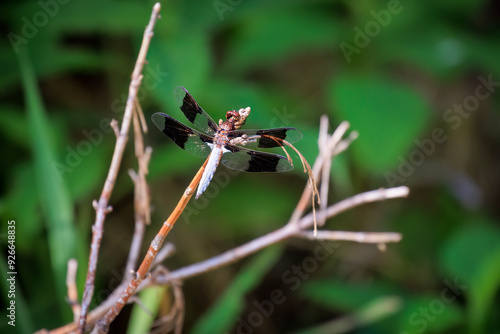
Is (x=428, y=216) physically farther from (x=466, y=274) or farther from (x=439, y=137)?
(x=466, y=274)

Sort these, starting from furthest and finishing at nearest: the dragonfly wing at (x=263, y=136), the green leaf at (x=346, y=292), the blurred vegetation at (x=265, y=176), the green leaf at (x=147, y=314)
→ the green leaf at (x=346, y=292)
the blurred vegetation at (x=265, y=176)
the green leaf at (x=147, y=314)
the dragonfly wing at (x=263, y=136)

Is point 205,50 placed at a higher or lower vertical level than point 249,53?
higher

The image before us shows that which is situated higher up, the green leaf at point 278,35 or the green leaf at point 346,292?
the green leaf at point 278,35

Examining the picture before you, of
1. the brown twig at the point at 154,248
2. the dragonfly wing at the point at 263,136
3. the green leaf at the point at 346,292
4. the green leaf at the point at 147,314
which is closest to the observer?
the brown twig at the point at 154,248

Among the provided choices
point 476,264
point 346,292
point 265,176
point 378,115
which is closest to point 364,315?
point 346,292

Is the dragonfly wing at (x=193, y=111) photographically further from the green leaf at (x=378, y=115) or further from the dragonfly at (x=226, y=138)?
the green leaf at (x=378, y=115)

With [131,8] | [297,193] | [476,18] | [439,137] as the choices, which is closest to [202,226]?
[297,193]

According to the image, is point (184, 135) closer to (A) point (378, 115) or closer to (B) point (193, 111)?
(B) point (193, 111)

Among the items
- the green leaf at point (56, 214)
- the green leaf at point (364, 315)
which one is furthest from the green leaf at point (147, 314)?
the green leaf at point (364, 315)
